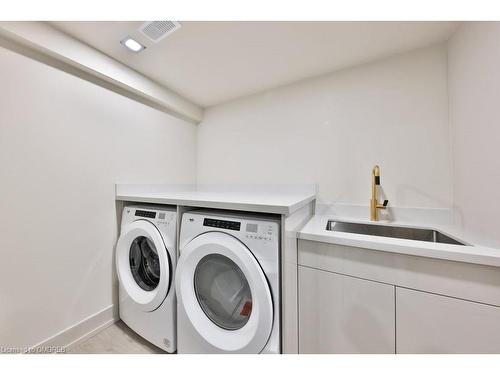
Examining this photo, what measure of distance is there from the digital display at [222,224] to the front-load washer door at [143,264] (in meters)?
0.38

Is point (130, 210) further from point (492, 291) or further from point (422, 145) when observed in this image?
point (422, 145)

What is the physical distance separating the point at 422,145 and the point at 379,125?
31 centimetres

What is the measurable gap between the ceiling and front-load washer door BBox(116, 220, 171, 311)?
47.4 inches

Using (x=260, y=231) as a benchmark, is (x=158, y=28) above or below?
above

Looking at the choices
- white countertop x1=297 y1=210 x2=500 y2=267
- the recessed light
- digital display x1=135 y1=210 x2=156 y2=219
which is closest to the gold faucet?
white countertop x1=297 y1=210 x2=500 y2=267

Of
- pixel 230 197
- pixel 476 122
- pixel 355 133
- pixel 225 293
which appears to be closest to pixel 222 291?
pixel 225 293

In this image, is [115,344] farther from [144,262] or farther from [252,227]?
[252,227]

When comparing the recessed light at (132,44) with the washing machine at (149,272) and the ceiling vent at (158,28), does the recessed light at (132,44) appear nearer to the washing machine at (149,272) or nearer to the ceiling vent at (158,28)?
the ceiling vent at (158,28)

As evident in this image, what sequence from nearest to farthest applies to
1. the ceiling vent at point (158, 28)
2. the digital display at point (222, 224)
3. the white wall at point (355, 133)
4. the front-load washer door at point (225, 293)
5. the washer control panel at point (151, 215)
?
the front-load washer door at point (225, 293) < the digital display at point (222, 224) < the ceiling vent at point (158, 28) < the washer control panel at point (151, 215) < the white wall at point (355, 133)

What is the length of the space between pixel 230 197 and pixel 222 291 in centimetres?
56

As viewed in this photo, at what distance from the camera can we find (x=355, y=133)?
5.15ft

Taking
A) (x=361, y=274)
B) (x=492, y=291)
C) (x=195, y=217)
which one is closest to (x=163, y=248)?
(x=195, y=217)

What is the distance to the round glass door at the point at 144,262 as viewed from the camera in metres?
1.40

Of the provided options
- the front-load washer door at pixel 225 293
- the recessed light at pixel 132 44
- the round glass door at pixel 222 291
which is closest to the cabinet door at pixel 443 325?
the front-load washer door at pixel 225 293
